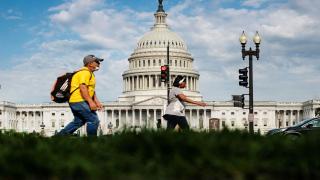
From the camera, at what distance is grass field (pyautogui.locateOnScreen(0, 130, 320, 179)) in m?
6.81

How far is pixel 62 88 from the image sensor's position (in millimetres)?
16312

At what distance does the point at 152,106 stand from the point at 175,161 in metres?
142

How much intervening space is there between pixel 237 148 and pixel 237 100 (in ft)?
101

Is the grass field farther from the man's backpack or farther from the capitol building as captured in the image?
the capitol building

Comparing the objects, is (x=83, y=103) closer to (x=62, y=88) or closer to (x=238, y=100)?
(x=62, y=88)

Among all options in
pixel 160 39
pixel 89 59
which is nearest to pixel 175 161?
pixel 89 59

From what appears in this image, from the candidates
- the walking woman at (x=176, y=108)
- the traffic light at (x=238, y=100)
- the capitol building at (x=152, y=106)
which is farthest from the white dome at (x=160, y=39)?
the walking woman at (x=176, y=108)

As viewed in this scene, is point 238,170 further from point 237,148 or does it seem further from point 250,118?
point 250,118

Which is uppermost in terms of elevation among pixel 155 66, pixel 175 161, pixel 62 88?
pixel 155 66

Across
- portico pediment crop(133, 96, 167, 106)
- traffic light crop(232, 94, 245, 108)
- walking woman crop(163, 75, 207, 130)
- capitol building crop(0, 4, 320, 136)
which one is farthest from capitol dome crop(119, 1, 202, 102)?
walking woman crop(163, 75, 207, 130)

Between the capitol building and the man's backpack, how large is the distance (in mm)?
130794

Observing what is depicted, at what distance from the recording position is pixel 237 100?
124ft

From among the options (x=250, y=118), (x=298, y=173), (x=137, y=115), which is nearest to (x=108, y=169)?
(x=298, y=173)

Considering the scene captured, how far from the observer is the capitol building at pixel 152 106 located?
493 ft
